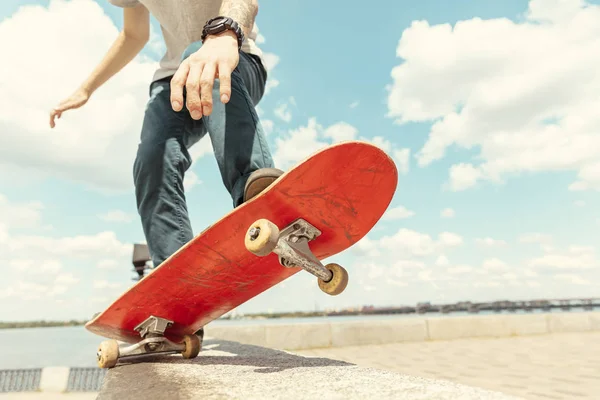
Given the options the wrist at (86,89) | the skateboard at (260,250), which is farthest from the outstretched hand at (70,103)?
the skateboard at (260,250)

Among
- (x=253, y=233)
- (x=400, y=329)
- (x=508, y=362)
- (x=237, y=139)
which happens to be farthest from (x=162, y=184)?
(x=400, y=329)

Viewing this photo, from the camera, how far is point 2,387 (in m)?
22.8

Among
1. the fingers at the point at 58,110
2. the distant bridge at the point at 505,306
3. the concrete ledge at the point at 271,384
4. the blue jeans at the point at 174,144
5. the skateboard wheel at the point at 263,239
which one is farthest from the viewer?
the distant bridge at the point at 505,306

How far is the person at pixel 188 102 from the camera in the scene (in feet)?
4.35

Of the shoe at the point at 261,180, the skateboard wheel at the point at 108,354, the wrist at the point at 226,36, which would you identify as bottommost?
the skateboard wheel at the point at 108,354

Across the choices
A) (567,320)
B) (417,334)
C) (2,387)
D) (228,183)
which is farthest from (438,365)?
(2,387)

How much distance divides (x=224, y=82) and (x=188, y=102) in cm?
14

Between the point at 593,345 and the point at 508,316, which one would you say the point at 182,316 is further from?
the point at 508,316

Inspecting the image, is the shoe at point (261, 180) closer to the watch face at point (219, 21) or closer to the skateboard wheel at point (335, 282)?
the skateboard wheel at point (335, 282)

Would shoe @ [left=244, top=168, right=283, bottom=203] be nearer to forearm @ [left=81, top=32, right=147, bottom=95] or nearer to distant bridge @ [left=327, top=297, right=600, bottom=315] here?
forearm @ [left=81, top=32, right=147, bottom=95]

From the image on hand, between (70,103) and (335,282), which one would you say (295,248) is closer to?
(335,282)

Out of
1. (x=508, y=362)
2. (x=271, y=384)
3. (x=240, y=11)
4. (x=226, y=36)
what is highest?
(x=240, y=11)

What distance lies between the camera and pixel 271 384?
3.95 ft

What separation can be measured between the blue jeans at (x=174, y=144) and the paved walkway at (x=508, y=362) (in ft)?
9.21
